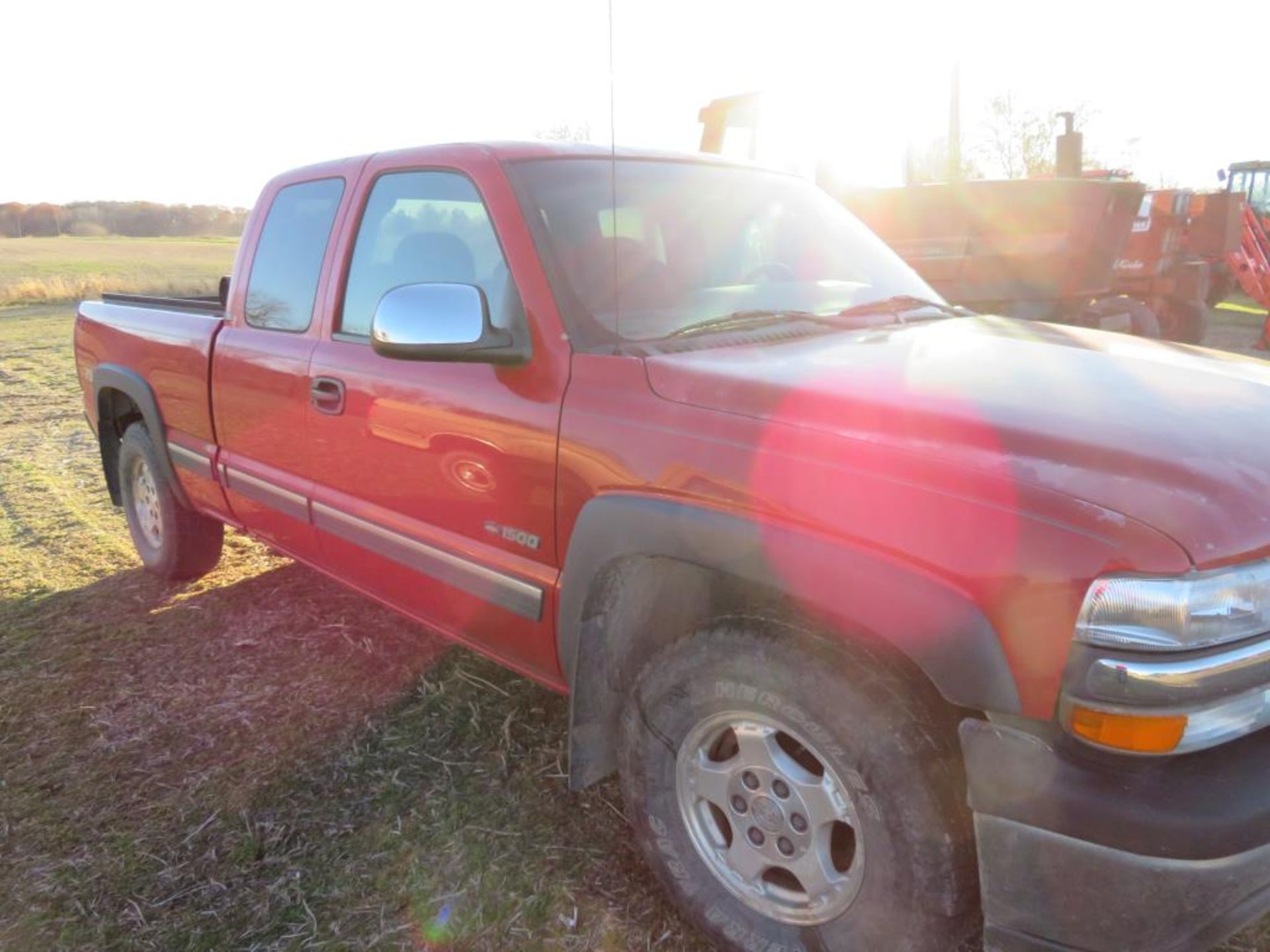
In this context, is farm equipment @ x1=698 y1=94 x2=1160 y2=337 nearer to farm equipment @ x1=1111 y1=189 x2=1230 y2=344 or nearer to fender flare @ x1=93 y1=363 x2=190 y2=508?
farm equipment @ x1=1111 y1=189 x2=1230 y2=344

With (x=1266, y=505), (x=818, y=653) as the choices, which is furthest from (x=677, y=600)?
(x=1266, y=505)

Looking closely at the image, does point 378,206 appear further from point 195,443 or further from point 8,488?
point 8,488

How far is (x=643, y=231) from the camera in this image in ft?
9.06

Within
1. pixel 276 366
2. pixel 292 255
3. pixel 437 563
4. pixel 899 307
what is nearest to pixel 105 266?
pixel 292 255

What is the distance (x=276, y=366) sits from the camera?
332 cm

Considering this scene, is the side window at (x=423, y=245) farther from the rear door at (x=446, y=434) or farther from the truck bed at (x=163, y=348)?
the truck bed at (x=163, y=348)

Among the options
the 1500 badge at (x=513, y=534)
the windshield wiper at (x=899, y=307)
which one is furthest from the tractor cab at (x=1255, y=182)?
the 1500 badge at (x=513, y=534)

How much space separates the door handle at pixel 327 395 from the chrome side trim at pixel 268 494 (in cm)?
42

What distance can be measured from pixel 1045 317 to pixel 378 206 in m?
7.83

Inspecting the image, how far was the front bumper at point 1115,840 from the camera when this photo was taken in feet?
4.96

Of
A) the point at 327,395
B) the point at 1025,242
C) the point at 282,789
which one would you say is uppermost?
the point at 1025,242

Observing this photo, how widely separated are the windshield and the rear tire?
108 inches

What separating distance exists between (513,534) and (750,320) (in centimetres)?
91

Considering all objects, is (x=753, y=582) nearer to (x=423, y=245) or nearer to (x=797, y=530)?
(x=797, y=530)
